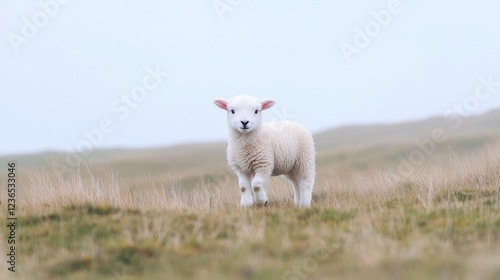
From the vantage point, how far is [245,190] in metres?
11.1

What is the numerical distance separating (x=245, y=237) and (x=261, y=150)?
351cm

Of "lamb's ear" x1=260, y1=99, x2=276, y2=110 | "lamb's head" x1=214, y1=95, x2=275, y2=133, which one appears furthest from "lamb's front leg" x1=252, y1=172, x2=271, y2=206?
"lamb's ear" x1=260, y1=99, x2=276, y2=110

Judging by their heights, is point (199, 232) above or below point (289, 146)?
below

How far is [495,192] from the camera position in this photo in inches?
459

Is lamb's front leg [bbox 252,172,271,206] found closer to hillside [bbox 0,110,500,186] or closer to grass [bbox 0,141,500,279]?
grass [bbox 0,141,500,279]

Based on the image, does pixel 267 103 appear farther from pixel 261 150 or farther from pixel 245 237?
pixel 245 237

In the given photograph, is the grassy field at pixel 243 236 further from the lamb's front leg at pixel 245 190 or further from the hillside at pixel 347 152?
the hillside at pixel 347 152

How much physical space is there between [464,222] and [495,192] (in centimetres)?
355

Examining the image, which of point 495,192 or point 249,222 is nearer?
point 249,222

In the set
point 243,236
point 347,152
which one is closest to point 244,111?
point 243,236

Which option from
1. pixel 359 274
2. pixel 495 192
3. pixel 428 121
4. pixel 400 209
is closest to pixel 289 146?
pixel 400 209

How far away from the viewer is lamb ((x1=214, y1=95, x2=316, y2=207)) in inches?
422

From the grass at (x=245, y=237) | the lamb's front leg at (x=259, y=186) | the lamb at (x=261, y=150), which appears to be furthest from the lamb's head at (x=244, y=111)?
the grass at (x=245, y=237)

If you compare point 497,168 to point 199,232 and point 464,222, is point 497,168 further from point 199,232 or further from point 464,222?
point 199,232
